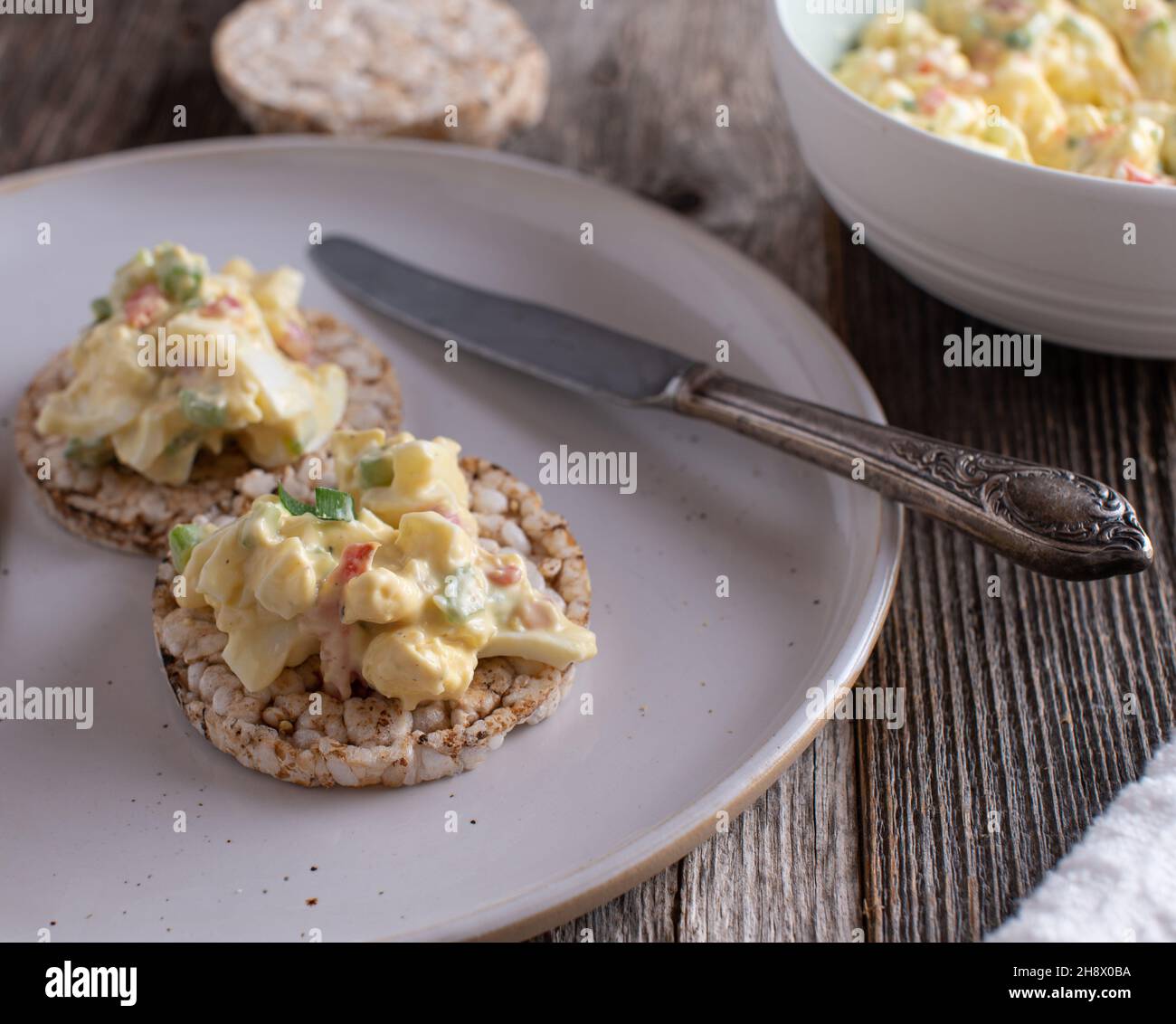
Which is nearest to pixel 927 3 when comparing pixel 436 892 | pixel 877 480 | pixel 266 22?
pixel 877 480

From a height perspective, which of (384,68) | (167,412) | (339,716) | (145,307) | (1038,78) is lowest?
(339,716)

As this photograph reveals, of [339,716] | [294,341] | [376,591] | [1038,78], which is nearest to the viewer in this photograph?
[376,591]

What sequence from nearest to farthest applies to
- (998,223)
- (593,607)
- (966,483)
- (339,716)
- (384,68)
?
(339,716), (966,483), (593,607), (998,223), (384,68)

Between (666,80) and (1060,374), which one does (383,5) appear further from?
(1060,374)

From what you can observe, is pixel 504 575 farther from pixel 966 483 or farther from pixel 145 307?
pixel 145 307

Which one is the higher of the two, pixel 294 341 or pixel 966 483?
pixel 966 483

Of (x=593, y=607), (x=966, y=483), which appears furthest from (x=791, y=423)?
(x=593, y=607)

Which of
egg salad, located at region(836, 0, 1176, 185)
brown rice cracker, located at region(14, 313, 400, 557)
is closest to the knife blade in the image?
brown rice cracker, located at region(14, 313, 400, 557)
